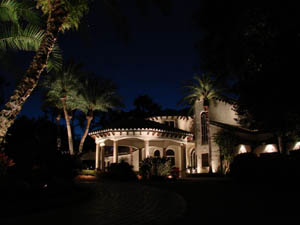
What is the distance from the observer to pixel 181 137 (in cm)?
2755

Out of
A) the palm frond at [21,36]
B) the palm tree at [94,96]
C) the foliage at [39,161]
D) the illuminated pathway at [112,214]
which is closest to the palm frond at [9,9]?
the palm frond at [21,36]

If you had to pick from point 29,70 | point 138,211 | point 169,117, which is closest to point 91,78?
point 169,117

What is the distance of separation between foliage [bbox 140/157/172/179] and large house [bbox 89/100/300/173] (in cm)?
334

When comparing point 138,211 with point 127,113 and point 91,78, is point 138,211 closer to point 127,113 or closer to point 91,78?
point 91,78

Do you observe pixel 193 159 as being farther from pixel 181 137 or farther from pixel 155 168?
pixel 155 168

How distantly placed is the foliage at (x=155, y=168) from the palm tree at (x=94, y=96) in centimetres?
1060

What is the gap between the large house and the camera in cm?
2511

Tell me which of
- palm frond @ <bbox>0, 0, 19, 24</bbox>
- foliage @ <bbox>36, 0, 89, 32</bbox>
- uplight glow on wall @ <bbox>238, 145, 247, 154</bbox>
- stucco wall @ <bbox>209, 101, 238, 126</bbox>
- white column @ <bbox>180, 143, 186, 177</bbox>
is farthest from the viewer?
stucco wall @ <bbox>209, 101, 238, 126</bbox>

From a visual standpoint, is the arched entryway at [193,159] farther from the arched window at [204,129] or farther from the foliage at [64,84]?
the foliage at [64,84]

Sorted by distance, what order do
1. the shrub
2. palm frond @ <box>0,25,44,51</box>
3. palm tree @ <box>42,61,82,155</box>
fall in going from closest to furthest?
1. palm frond @ <box>0,25,44,51</box>
2. the shrub
3. palm tree @ <box>42,61,82,155</box>

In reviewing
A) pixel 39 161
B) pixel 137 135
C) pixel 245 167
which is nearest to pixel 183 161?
pixel 137 135

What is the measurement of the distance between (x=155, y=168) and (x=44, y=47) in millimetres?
13872

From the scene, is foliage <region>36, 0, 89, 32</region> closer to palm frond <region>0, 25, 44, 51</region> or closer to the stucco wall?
palm frond <region>0, 25, 44, 51</region>

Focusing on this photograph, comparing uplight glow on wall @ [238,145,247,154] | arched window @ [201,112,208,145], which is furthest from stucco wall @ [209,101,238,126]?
uplight glow on wall @ [238,145,247,154]
